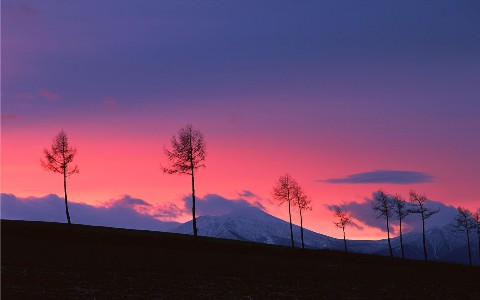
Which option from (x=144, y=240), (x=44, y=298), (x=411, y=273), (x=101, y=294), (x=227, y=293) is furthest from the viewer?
(x=144, y=240)

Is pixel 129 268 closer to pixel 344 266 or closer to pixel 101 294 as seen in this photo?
pixel 101 294

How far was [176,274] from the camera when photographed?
46.1 m

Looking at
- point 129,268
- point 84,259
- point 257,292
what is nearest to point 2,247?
point 84,259

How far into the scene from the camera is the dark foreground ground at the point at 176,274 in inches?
1469

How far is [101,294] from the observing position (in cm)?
3466

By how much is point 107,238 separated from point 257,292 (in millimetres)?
33891

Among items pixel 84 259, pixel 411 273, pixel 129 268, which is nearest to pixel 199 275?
pixel 129 268

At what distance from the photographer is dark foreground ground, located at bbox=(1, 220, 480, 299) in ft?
122

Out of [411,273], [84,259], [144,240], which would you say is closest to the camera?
[84,259]

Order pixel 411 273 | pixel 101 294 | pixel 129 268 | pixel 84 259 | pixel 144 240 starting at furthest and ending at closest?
1. pixel 144 240
2. pixel 411 273
3. pixel 84 259
4. pixel 129 268
5. pixel 101 294

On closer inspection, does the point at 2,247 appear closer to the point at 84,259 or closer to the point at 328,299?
the point at 84,259

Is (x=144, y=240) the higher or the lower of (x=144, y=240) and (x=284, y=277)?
the higher

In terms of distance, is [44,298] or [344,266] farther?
[344,266]

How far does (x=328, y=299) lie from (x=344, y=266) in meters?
27.2
